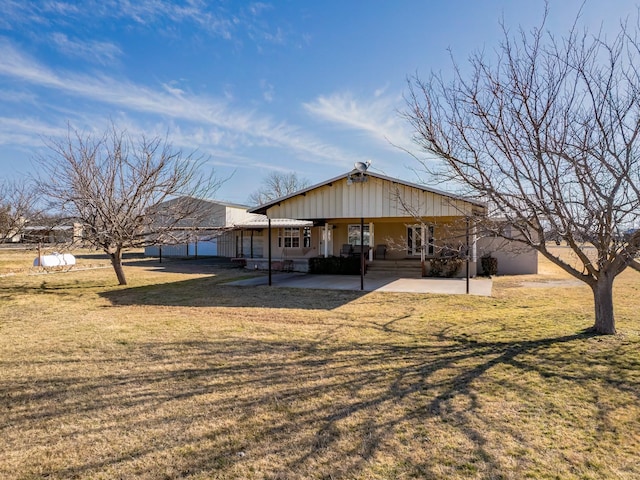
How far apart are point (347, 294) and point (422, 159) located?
5.48 meters

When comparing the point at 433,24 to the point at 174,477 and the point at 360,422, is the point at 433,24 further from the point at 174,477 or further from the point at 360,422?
the point at 174,477

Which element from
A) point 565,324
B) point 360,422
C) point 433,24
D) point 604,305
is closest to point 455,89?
point 433,24

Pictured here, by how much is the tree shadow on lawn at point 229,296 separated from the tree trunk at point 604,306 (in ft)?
16.8

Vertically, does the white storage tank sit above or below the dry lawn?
above

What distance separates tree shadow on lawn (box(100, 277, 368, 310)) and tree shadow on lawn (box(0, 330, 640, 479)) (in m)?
4.17

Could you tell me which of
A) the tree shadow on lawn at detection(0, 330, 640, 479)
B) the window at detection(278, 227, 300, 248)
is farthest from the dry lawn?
the window at detection(278, 227, 300, 248)

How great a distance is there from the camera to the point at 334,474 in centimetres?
258

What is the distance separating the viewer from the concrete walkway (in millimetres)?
11806

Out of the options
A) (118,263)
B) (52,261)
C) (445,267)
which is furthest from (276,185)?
(118,263)

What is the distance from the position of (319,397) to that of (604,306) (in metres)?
5.08

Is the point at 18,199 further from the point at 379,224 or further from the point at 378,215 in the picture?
the point at 379,224

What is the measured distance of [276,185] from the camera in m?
51.8

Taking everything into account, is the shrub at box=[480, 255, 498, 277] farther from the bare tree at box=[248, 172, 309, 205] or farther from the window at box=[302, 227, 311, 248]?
the bare tree at box=[248, 172, 309, 205]

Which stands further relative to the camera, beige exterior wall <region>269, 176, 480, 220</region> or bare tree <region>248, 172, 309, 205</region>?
bare tree <region>248, 172, 309, 205</region>
